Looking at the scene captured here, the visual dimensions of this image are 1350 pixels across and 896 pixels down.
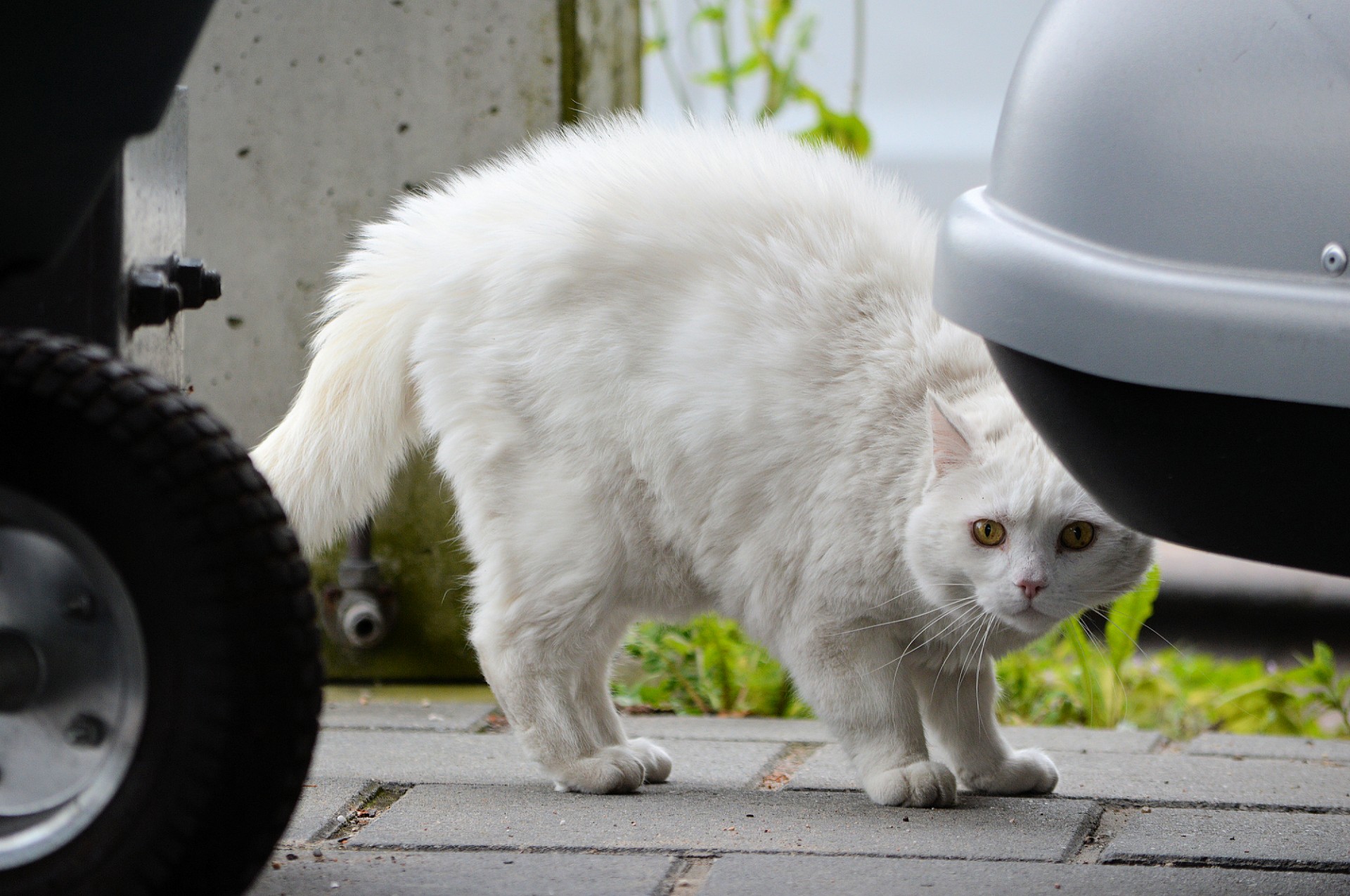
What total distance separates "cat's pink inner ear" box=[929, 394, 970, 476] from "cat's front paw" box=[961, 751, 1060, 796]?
55 cm

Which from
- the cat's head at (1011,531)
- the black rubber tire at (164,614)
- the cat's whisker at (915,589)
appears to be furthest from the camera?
the cat's whisker at (915,589)

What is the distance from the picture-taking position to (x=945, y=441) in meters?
2.08

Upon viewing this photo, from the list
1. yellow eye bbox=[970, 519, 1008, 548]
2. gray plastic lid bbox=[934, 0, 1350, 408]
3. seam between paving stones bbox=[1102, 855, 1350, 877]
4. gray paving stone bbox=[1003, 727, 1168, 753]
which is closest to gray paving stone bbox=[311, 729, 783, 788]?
gray paving stone bbox=[1003, 727, 1168, 753]

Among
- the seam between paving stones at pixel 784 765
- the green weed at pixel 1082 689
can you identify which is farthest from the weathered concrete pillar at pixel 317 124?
the seam between paving stones at pixel 784 765

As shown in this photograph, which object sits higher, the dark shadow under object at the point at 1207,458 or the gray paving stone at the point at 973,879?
the dark shadow under object at the point at 1207,458

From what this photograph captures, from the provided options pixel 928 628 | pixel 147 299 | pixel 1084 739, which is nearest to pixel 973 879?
pixel 928 628

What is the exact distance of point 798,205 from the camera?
237cm

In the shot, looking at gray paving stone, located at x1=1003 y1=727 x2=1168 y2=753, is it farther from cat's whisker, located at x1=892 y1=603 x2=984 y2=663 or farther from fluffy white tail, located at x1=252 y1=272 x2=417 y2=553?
fluffy white tail, located at x1=252 y1=272 x2=417 y2=553

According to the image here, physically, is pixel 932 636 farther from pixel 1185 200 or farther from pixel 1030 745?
pixel 1185 200

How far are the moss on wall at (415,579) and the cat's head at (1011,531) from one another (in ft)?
5.02

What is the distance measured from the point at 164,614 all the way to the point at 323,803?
97 centimetres

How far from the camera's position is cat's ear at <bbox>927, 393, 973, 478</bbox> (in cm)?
204

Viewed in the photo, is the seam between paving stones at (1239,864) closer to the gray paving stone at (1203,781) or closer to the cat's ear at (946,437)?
the gray paving stone at (1203,781)

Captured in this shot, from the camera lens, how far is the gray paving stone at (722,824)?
1888 mm
